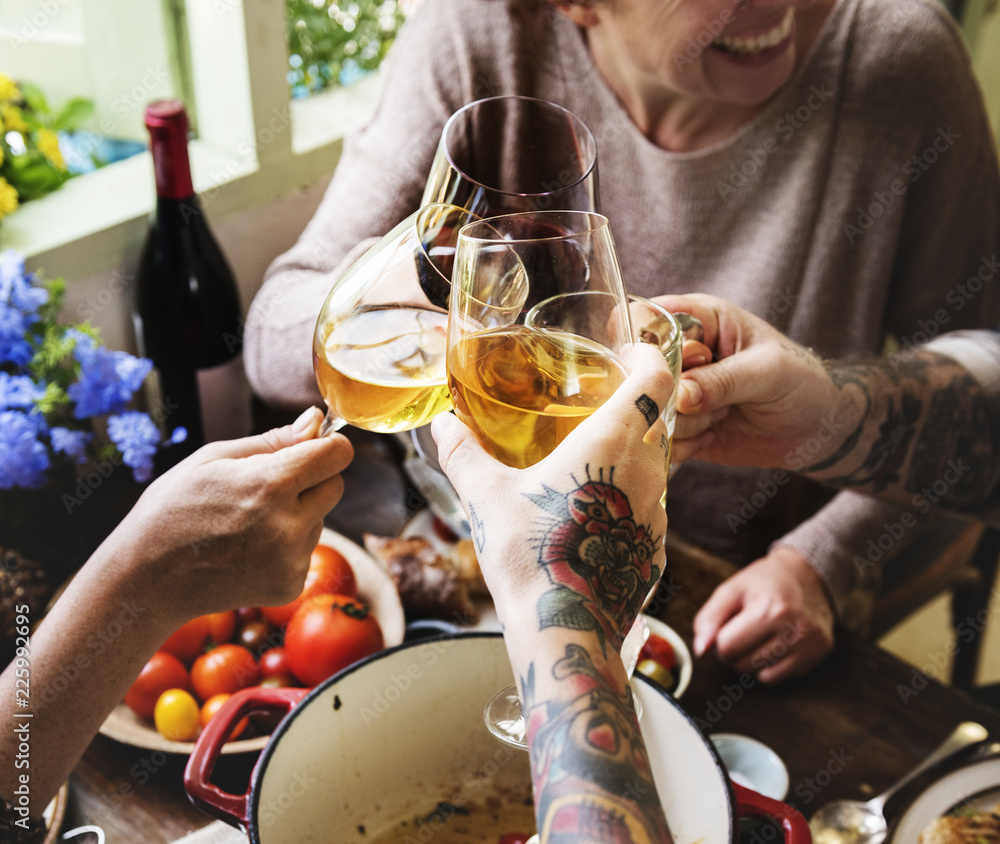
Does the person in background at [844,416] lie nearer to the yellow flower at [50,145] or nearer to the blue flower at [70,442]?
the blue flower at [70,442]

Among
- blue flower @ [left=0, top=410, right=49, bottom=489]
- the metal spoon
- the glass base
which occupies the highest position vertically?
blue flower @ [left=0, top=410, right=49, bottom=489]

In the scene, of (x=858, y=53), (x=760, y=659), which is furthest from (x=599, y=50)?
(x=760, y=659)

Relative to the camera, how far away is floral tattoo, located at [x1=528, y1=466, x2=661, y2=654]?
455mm

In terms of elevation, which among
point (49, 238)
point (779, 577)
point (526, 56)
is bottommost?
point (779, 577)

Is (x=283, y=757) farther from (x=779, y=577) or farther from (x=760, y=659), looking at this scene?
(x=779, y=577)

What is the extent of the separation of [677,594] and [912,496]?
1.07 ft

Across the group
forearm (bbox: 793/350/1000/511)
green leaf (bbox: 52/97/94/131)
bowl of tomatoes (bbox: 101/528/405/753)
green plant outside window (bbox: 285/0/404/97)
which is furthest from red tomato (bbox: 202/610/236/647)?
green plant outside window (bbox: 285/0/404/97)

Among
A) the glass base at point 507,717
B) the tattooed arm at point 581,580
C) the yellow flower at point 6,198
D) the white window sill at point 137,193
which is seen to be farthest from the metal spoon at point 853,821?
the yellow flower at point 6,198

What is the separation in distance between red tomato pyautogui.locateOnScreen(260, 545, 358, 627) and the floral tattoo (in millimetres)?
460

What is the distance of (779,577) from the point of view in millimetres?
1056

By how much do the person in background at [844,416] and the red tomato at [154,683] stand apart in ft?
1.71

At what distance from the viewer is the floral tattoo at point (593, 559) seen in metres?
0.45

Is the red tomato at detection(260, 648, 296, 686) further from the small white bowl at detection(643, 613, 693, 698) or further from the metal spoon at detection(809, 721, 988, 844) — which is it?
the metal spoon at detection(809, 721, 988, 844)

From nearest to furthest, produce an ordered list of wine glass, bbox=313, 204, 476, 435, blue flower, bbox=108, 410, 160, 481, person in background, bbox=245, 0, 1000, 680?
wine glass, bbox=313, 204, 476, 435
blue flower, bbox=108, 410, 160, 481
person in background, bbox=245, 0, 1000, 680
